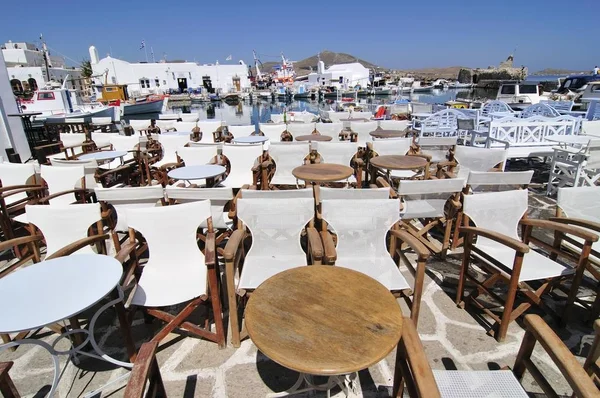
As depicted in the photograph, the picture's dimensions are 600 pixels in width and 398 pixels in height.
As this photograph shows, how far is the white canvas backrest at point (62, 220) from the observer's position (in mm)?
2490

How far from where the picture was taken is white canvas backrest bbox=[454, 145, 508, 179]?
402 centimetres

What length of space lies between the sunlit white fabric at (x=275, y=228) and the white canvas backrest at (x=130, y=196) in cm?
94

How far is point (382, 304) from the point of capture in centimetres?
161

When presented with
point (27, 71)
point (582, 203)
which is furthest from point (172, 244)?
point (27, 71)

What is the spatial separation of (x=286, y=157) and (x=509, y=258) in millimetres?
3121

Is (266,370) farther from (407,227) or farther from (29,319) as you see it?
(407,227)

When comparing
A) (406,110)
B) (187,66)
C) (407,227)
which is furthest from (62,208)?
(187,66)

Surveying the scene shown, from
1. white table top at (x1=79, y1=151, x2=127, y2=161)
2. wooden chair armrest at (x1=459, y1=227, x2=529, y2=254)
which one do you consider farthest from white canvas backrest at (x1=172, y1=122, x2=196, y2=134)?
wooden chair armrest at (x1=459, y1=227, x2=529, y2=254)

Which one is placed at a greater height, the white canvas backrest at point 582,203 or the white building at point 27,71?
the white building at point 27,71

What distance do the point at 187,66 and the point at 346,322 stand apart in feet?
181

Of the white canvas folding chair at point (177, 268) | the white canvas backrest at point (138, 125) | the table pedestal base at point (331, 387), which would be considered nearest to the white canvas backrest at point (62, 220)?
the white canvas folding chair at point (177, 268)

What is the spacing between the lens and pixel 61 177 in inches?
148

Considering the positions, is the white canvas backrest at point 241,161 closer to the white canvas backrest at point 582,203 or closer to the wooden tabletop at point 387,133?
the wooden tabletop at point 387,133

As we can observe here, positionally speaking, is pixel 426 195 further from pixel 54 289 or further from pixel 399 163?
pixel 54 289
